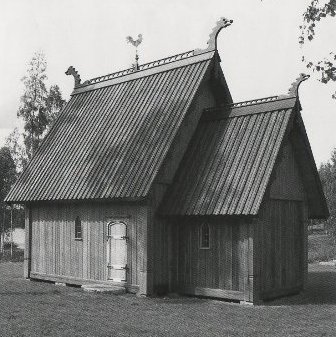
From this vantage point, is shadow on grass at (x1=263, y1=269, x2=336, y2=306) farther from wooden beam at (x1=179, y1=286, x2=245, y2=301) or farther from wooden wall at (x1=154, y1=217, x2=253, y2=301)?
wooden wall at (x1=154, y1=217, x2=253, y2=301)

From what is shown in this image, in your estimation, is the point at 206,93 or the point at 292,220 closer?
the point at 292,220

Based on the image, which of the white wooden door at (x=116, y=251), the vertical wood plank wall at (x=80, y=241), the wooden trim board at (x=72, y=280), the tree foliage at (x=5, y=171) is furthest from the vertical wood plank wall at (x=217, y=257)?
the tree foliage at (x=5, y=171)

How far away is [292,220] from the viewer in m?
21.1

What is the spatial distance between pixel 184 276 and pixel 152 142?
16.9ft

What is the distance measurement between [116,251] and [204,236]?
140 inches

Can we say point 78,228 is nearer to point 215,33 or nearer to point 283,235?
point 283,235

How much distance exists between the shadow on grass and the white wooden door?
17.9 feet

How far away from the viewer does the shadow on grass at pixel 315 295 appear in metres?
18.6

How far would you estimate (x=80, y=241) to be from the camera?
22.3 metres

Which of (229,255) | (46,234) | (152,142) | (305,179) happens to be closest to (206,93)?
(152,142)

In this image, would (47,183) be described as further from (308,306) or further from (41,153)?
(308,306)

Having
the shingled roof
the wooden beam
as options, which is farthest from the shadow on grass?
the shingled roof

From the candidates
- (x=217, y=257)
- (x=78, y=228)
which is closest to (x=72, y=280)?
(x=78, y=228)

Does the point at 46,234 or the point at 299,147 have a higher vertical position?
the point at 299,147
